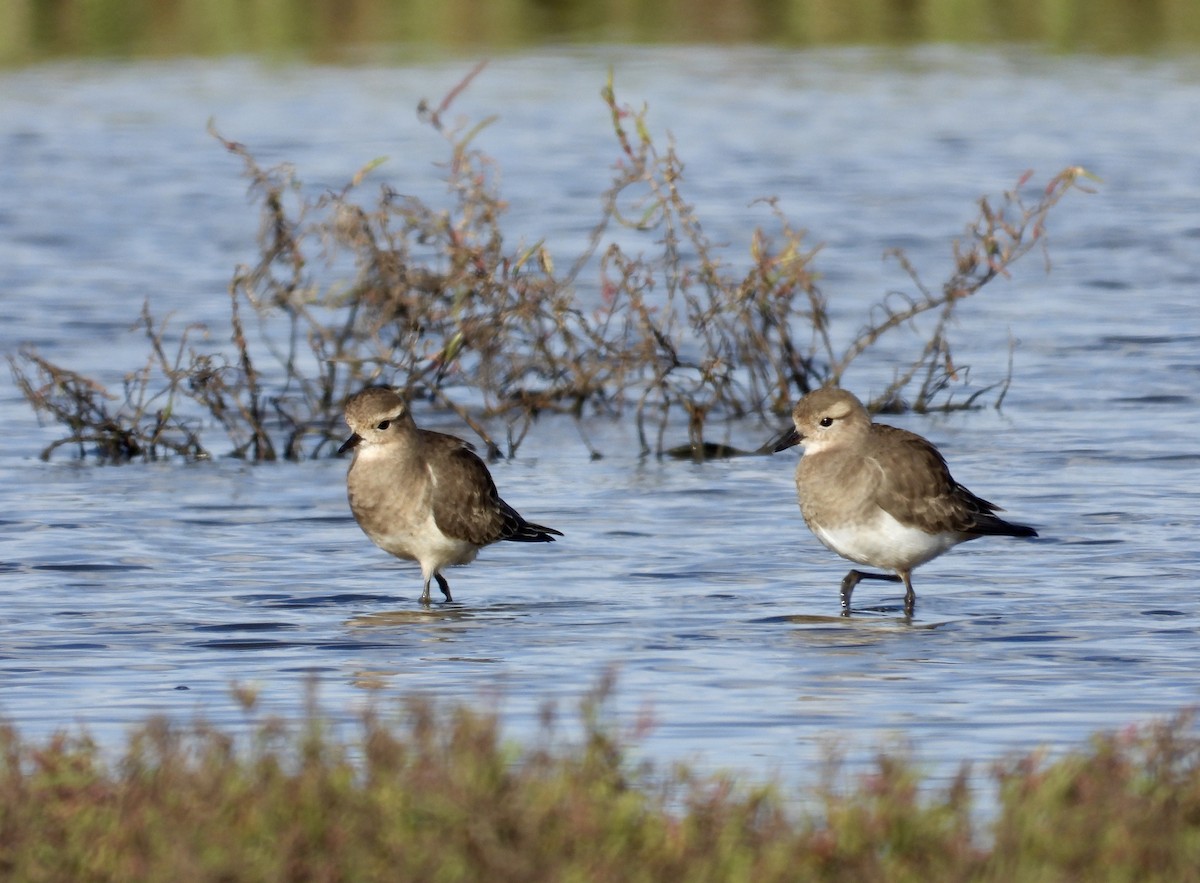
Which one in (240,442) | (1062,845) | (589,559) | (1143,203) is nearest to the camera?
(1062,845)

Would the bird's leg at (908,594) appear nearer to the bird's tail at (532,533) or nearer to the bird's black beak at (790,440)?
the bird's black beak at (790,440)

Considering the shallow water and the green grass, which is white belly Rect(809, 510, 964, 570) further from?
the green grass

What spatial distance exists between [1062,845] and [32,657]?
209 inches

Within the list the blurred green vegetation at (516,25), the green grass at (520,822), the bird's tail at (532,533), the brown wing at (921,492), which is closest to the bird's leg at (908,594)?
the brown wing at (921,492)

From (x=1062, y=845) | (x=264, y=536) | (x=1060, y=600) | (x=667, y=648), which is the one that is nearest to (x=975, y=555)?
(x=1060, y=600)

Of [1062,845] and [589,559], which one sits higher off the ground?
[1062,845]

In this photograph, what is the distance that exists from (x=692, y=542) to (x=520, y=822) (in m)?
6.48

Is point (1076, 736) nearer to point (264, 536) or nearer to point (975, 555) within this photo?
point (975, 555)

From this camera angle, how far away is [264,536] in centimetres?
1299

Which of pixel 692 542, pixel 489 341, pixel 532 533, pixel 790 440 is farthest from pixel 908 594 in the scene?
pixel 489 341

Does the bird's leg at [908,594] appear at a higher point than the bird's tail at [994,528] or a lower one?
lower

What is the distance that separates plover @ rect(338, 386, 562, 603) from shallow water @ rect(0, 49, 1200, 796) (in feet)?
1.08

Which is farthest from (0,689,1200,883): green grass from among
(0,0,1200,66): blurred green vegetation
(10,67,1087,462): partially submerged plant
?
(0,0,1200,66): blurred green vegetation

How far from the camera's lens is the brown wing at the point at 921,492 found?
11055 millimetres
